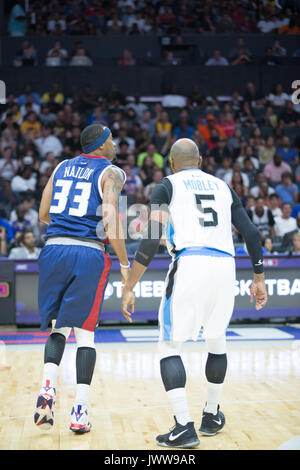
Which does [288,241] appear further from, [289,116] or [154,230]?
[154,230]

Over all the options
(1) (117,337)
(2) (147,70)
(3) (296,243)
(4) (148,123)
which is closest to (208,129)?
(4) (148,123)

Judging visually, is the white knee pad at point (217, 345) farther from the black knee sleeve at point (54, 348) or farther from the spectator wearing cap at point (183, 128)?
the spectator wearing cap at point (183, 128)

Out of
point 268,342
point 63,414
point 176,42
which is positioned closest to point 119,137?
point 176,42

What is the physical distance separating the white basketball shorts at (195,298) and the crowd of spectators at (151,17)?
51.4 ft

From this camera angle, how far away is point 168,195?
4.33 metres

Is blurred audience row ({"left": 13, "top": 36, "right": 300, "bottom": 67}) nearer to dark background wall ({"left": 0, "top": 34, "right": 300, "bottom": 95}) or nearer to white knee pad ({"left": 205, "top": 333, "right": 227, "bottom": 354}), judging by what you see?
dark background wall ({"left": 0, "top": 34, "right": 300, "bottom": 95})

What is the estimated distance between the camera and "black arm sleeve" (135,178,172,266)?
4.29 m

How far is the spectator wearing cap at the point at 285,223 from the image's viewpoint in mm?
13281

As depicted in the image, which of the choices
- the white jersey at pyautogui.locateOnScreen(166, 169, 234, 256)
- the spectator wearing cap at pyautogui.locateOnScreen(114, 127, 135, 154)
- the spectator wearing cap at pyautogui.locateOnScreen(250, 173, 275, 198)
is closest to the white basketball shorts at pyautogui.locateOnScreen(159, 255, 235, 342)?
the white jersey at pyautogui.locateOnScreen(166, 169, 234, 256)

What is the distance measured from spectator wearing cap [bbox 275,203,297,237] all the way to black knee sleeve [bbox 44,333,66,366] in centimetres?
913

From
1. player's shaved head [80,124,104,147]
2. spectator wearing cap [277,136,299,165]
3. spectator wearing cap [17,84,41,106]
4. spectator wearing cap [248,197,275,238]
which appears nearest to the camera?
player's shaved head [80,124,104,147]

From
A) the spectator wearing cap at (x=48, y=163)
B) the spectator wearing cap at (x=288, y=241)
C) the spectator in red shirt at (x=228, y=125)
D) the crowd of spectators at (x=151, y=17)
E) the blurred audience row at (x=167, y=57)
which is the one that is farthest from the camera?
the crowd of spectators at (x=151, y=17)

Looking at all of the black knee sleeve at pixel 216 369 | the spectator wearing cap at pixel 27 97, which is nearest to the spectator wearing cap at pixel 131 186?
the spectator wearing cap at pixel 27 97

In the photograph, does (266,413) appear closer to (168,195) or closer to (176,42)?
(168,195)
